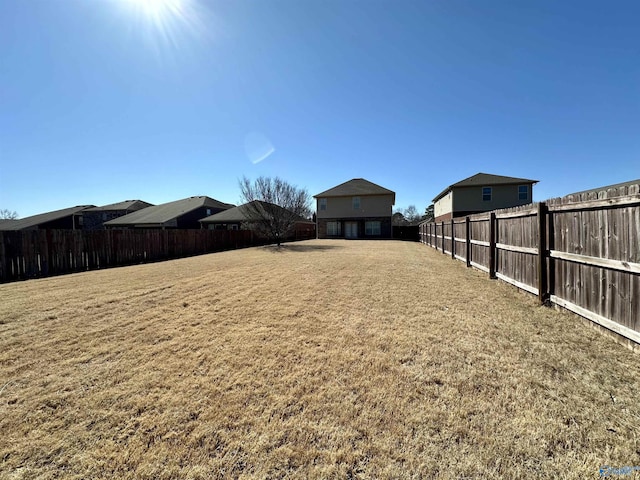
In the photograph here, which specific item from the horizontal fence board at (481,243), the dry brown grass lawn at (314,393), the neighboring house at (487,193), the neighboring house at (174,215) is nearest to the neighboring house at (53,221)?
the neighboring house at (174,215)

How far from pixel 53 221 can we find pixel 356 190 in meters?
38.9

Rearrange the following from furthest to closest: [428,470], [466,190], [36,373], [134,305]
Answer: [466,190] → [134,305] → [36,373] → [428,470]

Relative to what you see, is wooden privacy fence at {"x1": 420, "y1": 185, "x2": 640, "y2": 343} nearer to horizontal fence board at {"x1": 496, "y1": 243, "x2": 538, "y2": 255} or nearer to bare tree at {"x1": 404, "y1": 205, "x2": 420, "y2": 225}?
horizontal fence board at {"x1": 496, "y1": 243, "x2": 538, "y2": 255}

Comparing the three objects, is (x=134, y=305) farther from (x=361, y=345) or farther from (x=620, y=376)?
(x=620, y=376)

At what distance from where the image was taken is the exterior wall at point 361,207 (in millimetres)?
31828

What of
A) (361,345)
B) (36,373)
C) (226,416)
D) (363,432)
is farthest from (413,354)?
(36,373)

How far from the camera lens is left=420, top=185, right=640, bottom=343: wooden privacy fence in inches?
128

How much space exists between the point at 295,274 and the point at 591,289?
6502 mm

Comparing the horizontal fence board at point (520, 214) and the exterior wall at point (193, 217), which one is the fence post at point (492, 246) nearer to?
the horizontal fence board at point (520, 214)

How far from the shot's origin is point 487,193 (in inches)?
1040

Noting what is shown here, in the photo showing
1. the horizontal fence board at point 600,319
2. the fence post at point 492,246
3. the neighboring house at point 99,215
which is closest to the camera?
the horizontal fence board at point 600,319

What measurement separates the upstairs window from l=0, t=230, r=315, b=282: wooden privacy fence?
2888cm

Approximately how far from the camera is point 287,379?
2781mm

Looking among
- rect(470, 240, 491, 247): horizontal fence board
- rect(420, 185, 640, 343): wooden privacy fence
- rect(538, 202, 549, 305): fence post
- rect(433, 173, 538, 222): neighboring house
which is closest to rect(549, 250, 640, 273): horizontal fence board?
rect(420, 185, 640, 343): wooden privacy fence
